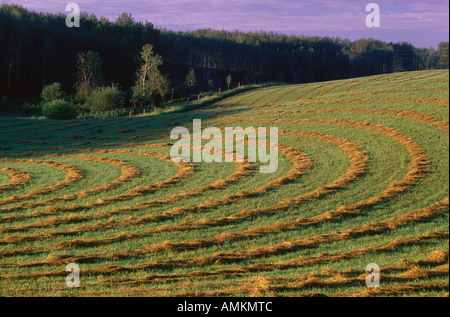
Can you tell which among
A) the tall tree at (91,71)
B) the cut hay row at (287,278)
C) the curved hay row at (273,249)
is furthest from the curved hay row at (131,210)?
the tall tree at (91,71)

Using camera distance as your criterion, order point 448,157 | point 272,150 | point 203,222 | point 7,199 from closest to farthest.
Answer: point 448,157 < point 203,222 < point 7,199 < point 272,150

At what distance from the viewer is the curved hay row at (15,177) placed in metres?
17.0

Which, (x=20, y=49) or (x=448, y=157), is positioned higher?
(x=20, y=49)

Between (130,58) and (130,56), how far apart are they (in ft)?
1.40

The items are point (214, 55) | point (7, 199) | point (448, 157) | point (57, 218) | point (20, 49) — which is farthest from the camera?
point (214, 55)

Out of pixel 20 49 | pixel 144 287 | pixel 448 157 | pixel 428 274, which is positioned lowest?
pixel 144 287

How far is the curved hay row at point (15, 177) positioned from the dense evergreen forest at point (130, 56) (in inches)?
1767

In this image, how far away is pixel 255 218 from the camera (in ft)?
38.3

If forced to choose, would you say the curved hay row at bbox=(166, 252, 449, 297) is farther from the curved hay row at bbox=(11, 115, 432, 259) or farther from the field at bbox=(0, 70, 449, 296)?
the curved hay row at bbox=(11, 115, 432, 259)

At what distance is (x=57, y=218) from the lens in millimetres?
12258

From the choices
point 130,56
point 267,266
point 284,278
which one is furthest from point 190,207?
point 130,56
